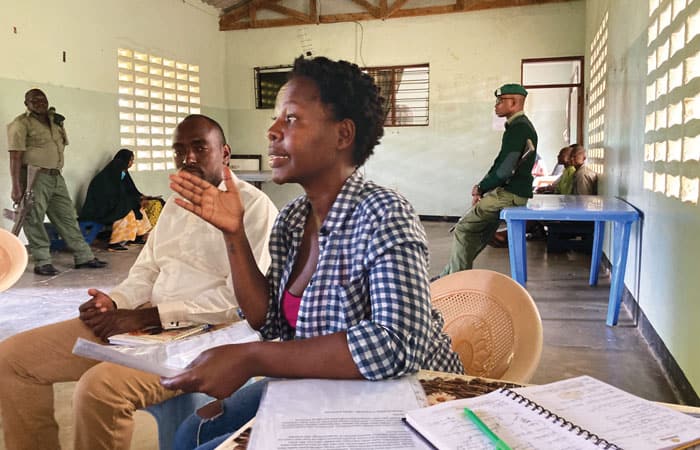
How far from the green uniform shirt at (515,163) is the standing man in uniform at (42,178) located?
12.9ft

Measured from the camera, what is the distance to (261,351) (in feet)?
3.13

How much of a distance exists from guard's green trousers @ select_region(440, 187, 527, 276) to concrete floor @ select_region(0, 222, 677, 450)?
579mm

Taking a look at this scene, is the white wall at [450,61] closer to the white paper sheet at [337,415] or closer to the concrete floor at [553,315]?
the concrete floor at [553,315]

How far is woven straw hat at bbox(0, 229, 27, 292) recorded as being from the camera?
6.91ft

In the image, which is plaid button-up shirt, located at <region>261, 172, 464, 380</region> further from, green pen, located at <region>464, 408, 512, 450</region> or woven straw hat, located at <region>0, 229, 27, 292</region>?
woven straw hat, located at <region>0, 229, 27, 292</region>

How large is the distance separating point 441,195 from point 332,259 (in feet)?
28.7

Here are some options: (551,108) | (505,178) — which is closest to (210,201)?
(505,178)

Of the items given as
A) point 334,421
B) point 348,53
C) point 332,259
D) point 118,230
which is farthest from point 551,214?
point 348,53

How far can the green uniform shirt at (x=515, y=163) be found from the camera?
4.32 m

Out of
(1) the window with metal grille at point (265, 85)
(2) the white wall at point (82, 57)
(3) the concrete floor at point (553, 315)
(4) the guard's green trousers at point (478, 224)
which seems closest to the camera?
(3) the concrete floor at point (553, 315)

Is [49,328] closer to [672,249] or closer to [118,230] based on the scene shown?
[672,249]

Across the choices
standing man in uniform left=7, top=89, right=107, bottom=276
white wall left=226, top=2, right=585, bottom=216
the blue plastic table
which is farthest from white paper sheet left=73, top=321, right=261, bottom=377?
white wall left=226, top=2, right=585, bottom=216

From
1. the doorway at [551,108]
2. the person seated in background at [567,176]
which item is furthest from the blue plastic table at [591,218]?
the doorway at [551,108]

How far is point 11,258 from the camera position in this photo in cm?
214
